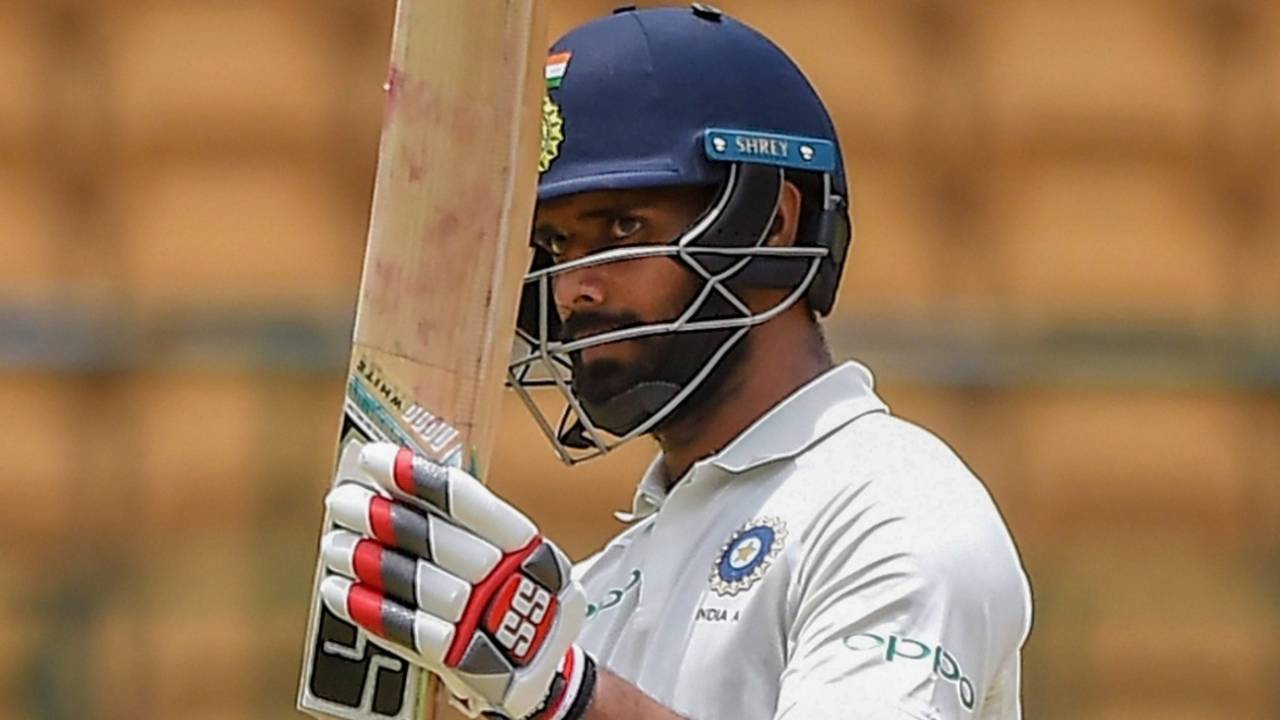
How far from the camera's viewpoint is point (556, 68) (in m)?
1.85

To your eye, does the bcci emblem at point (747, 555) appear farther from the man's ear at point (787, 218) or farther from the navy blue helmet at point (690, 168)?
the man's ear at point (787, 218)

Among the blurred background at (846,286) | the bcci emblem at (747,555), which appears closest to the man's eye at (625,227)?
the bcci emblem at (747,555)

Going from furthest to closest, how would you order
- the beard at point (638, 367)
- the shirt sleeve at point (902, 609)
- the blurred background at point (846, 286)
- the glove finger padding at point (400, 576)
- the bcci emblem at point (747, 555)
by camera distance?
the blurred background at point (846, 286) → the beard at point (638, 367) → the bcci emblem at point (747, 555) → the shirt sleeve at point (902, 609) → the glove finger padding at point (400, 576)

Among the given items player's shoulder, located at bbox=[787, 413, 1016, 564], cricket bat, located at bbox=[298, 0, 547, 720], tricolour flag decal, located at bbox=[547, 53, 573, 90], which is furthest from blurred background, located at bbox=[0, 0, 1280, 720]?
cricket bat, located at bbox=[298, 0, 547, 720]

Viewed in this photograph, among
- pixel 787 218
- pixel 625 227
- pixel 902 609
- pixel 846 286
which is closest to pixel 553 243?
pixel 625 227

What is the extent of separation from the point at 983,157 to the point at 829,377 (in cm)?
238

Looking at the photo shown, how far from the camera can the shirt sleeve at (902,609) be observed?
1.54 m

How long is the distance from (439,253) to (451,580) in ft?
0.72

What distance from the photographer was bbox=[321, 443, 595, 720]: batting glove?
144cm

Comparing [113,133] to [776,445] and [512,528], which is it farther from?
[512,528]

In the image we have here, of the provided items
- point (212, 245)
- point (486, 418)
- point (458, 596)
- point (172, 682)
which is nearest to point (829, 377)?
point (486, 418)

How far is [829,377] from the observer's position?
5.97ft

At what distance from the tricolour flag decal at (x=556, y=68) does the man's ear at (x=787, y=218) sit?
0.18 meters

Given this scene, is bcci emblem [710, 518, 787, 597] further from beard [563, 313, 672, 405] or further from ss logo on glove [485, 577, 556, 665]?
ss logo on glove [485, 577, 556, 665]
